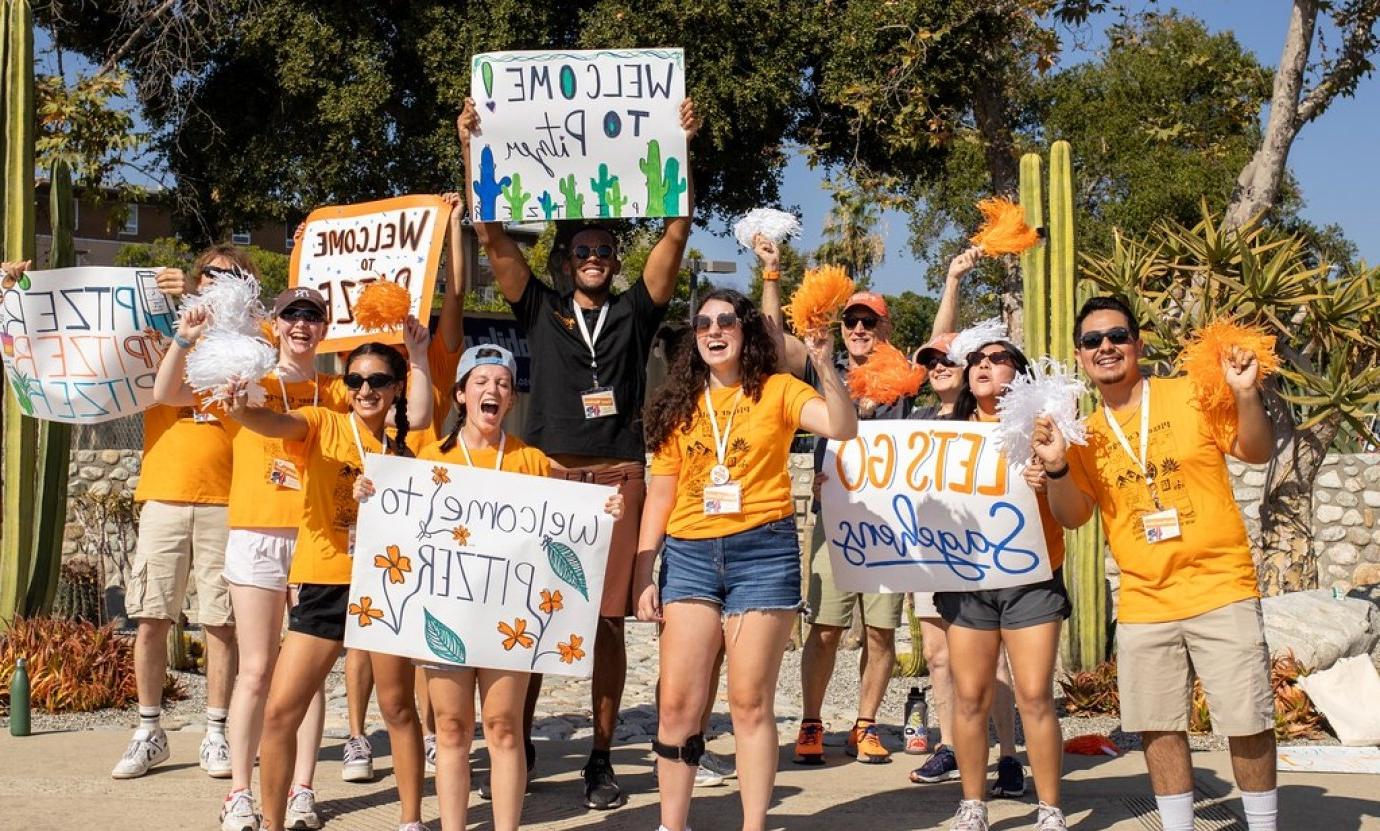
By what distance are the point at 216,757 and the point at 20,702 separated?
1.71 m

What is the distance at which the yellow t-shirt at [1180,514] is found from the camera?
4.68m

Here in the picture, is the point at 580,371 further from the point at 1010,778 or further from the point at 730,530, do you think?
the point at 1010,778

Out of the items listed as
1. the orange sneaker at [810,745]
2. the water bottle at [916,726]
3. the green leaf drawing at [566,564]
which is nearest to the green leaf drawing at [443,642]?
the green leaf drawing at [566,564]

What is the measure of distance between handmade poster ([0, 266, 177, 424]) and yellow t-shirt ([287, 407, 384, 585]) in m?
1.60

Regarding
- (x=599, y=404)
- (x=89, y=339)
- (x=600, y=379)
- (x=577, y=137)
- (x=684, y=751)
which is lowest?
(x=684, y=751)

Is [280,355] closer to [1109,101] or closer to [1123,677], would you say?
[1123,677]

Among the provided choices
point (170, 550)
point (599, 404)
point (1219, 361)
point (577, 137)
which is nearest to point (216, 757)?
point (170, 550)

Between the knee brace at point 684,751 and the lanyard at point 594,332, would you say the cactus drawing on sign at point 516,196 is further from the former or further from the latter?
the knee brace at point 684,751

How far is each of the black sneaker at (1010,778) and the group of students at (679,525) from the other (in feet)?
0.04

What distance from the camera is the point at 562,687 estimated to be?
9.91m

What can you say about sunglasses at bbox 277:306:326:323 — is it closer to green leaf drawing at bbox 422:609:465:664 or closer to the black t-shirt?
the black t-shirt

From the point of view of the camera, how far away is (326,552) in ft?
17.0

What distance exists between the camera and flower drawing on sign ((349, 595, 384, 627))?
193 inches

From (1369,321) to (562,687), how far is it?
646cm
